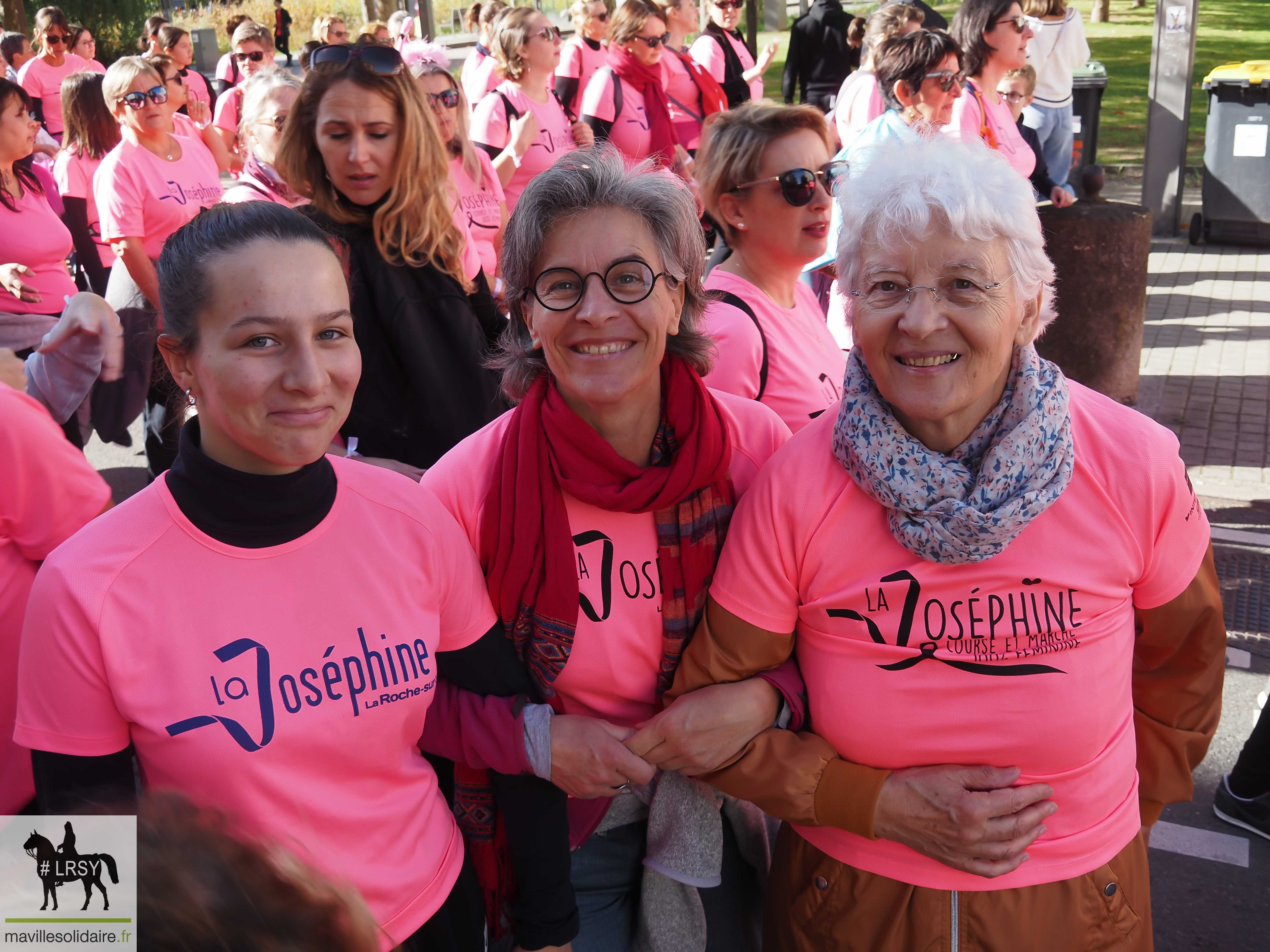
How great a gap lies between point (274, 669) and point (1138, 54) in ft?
82.3

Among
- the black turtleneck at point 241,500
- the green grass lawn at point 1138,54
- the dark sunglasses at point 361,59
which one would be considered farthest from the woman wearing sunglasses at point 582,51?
the black turtleneck at point 241,500

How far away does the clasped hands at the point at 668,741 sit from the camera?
1.97m

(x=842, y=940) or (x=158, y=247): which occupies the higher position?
(x=158, y=247)

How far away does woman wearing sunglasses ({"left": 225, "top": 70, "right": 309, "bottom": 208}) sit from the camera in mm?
3697

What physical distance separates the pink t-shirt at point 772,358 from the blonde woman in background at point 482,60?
5.50m

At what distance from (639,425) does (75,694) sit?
111 cm

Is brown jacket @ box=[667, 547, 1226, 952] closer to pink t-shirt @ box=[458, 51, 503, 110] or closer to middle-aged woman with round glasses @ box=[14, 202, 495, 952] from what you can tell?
middle-aged woman with round glasses @ box=[14, 202, 495, 952]

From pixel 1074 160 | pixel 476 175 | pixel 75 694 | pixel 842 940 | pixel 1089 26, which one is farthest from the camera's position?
pixel 1089 26

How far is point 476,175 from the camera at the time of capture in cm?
544

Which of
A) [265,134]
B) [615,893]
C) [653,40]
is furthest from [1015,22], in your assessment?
[615,893]

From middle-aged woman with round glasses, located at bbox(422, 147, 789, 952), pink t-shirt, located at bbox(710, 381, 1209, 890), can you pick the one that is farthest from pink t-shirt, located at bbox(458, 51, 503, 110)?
pink t-shirt, located at bbox(710, 381, 1209, 890)

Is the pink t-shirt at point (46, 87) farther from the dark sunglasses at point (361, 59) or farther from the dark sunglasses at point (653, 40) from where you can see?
the dark sunglasses at point (361, 59)

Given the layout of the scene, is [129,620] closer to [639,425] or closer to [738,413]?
[639,425]

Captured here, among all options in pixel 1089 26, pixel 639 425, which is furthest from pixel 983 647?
pixel 1089 26
